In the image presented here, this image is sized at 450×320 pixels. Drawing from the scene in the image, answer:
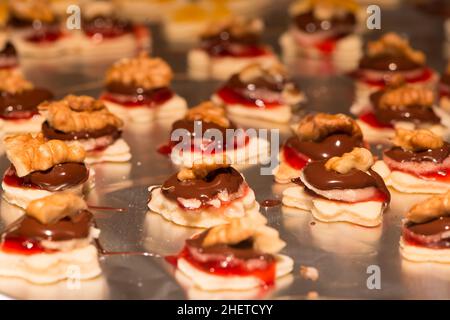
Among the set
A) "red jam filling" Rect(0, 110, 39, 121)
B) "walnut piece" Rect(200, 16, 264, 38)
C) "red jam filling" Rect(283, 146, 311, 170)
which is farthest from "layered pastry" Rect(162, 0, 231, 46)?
"red jam filling" Rect(283, 146, 311, 170)

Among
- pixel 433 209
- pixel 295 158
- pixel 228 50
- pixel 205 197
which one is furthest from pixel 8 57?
pixel 433 209

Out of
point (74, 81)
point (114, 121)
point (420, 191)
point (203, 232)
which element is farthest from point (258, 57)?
point (203, 232)

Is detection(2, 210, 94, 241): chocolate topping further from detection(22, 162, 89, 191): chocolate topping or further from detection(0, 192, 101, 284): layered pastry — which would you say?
detection(22, 162, 89, 191): chocolate topping

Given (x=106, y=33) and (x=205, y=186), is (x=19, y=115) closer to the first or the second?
(x=205, y=186)

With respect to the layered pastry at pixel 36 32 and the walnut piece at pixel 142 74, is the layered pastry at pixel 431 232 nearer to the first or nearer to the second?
the walnut piece at pixel 142 74

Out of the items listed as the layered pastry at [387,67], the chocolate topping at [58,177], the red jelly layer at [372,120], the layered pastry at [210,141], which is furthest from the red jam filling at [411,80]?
the chocolate topping at [58,177]

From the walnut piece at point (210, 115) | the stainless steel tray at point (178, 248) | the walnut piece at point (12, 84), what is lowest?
the stainless steel tray at point (178, 248)
